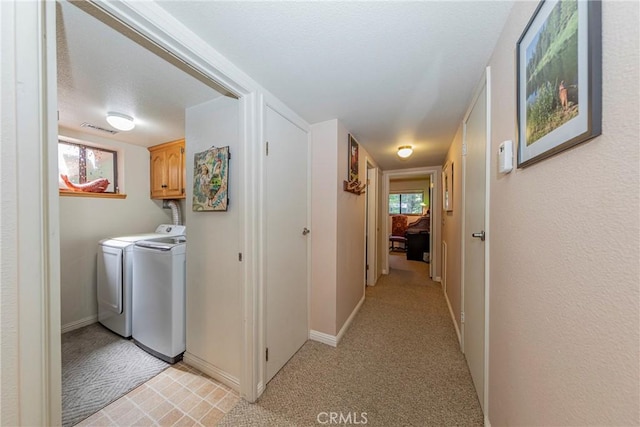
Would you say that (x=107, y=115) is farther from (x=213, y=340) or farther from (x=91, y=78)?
(x=213, y=340)

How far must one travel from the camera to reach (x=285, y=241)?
177 centimetres

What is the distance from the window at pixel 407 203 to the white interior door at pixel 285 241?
21.6ft

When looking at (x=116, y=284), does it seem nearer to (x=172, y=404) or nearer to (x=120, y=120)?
(x=172, y=404)

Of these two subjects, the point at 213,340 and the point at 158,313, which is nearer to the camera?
the point at 213,340

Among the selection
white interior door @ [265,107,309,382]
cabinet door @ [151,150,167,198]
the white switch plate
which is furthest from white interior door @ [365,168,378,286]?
cabinet door @ [151,150,167,198]

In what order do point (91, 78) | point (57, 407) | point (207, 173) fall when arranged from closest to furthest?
1. point (57, 407)
2. point (91, 78)
3. point (207, 173)

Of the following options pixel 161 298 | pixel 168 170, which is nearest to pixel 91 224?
pixel 168 170

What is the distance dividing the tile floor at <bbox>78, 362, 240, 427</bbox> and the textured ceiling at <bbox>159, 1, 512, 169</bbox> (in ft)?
7.12

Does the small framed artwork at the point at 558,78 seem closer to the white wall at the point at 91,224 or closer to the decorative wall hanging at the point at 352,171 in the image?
the decorative wall hanging at the point at 352,171

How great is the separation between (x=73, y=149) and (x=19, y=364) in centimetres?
301

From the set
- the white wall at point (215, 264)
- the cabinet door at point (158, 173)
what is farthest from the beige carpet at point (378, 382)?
the cabinet door at point (158, 173)

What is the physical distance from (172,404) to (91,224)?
2.26m

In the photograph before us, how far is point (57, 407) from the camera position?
62 centimetres

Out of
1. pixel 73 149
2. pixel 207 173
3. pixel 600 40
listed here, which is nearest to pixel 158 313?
pixel 207 173
